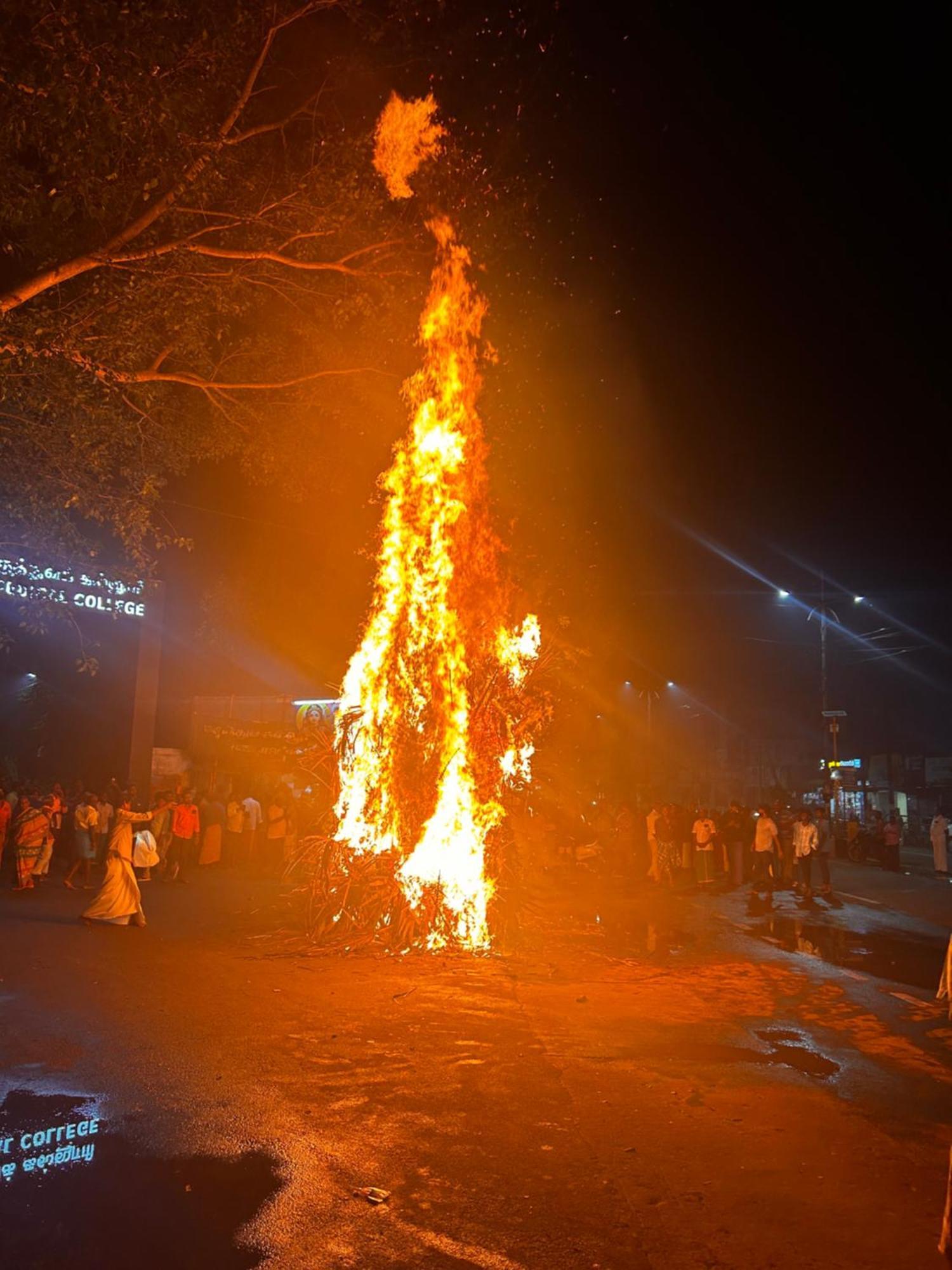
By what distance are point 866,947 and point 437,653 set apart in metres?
7.53

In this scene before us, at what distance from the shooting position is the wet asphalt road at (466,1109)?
420 cm

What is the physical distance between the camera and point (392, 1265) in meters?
3.91

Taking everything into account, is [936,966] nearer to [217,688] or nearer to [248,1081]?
[248,1081]

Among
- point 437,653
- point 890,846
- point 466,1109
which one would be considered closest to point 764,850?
point 437,653

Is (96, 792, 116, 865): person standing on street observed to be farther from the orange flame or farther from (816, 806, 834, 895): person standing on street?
(816, 806, 834, 895): person standing on street

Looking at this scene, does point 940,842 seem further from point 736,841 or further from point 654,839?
point 654,839

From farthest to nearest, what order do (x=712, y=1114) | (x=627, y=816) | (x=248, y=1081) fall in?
(x=627, y=816)
(x=248, y=1081)
(x=712, y=1114)

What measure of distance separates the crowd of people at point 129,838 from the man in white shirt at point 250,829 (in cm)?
2

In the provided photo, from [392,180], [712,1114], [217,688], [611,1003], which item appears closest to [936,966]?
[611,1003]

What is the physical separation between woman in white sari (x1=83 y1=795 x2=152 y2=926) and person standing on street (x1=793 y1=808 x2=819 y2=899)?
501 inches

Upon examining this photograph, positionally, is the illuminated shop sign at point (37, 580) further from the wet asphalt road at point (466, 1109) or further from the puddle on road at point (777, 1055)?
the puddle on road at point (777, 1055)

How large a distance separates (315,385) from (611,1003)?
9115 mm

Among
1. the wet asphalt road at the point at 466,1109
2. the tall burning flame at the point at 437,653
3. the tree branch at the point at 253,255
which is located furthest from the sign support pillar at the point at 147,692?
the tree branch at the point at 253,255

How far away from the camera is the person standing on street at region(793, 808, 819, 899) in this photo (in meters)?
18.1
